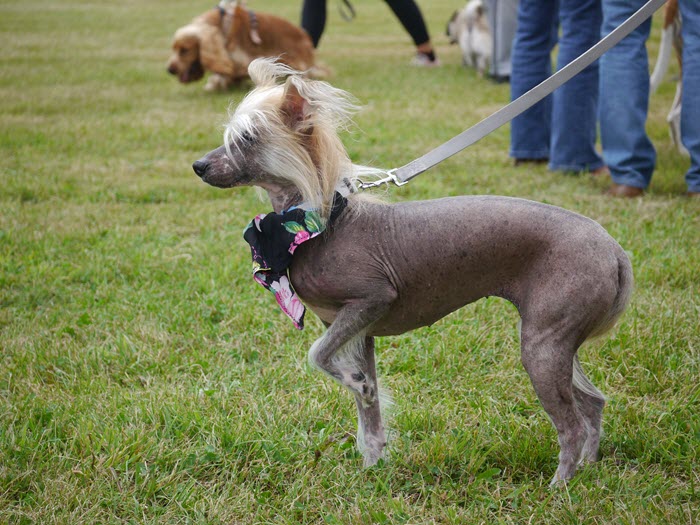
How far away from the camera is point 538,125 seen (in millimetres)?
6043

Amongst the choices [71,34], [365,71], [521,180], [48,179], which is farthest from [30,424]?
[71,34]

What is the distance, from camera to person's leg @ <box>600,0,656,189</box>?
4.86 m

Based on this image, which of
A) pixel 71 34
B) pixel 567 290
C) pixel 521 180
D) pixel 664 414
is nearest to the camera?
pixel 567 290

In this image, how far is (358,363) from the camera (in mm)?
2379

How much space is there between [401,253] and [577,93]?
13.0 ft

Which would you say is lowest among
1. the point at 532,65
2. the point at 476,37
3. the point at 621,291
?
the point at 476,37

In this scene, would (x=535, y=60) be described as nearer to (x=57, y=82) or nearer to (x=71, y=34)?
(x=57, y=82)

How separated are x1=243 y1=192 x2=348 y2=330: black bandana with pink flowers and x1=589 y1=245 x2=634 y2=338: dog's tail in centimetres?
83

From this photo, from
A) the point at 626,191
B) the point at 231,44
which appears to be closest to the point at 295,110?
the point at 626,191

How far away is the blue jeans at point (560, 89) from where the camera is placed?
558cm

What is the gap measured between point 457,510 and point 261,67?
1.54 m

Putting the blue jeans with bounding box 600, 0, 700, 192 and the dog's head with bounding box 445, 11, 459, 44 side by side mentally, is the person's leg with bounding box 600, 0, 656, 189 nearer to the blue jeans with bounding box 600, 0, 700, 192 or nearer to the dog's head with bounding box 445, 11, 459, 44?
the blue jeans with bounding box 600, 0, 700, 192

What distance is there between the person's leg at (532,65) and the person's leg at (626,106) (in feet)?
3.15

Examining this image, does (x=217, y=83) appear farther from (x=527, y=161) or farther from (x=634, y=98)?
(x=634, y=98)
